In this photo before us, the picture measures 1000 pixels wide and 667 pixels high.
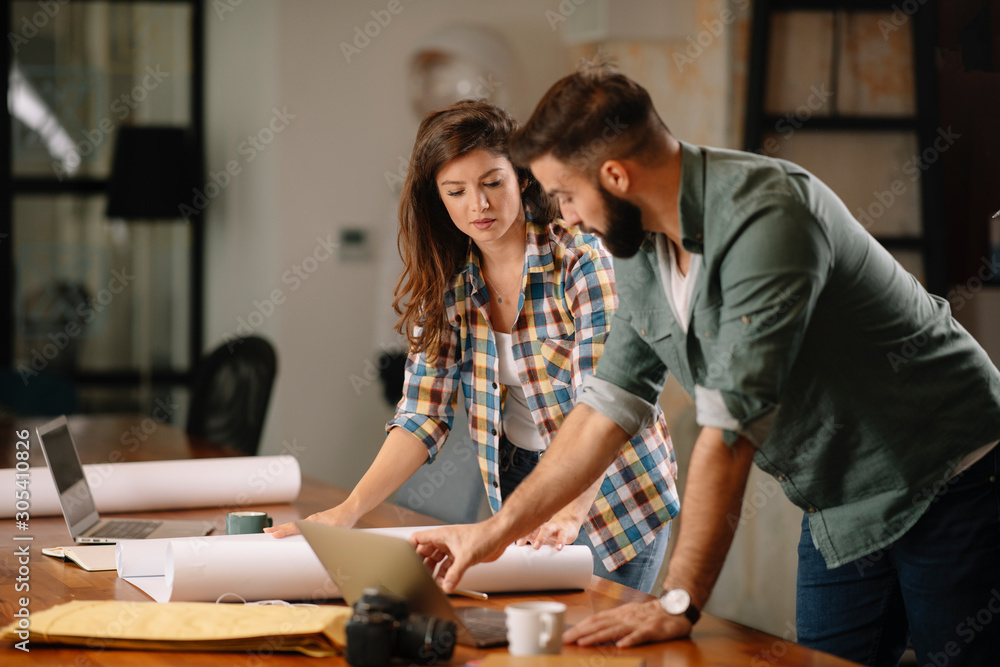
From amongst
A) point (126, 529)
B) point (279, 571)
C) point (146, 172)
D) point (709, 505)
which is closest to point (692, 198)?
point (709, 505)

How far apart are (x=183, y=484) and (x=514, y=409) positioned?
721 mm

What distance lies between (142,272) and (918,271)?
351cm

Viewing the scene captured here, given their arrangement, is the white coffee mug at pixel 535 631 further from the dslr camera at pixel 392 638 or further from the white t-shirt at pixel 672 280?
the white t-shirt at pixel 672 280

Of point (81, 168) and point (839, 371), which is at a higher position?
point (81, 168)

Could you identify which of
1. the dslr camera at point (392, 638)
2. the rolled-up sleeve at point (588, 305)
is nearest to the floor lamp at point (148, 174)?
the rolled-up sleeve at point (588, 305)

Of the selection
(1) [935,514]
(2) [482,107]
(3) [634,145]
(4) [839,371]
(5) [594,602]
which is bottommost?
(5) [594,602]

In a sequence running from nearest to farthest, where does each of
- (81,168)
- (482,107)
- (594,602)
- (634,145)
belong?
(634,145)
(594,602)
(482,107)
(81,168)

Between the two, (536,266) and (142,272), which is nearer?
(536,266)

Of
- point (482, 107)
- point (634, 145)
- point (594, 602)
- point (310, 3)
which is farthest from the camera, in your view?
point (310, 3)

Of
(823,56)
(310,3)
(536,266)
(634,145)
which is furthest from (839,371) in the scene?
(310,3)

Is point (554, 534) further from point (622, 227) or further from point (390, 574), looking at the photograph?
point (622, 227)

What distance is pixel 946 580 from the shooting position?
1.40 metres

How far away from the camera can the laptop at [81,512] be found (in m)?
1.80

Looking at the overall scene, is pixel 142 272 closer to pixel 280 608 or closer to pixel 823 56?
pixel 823 56
